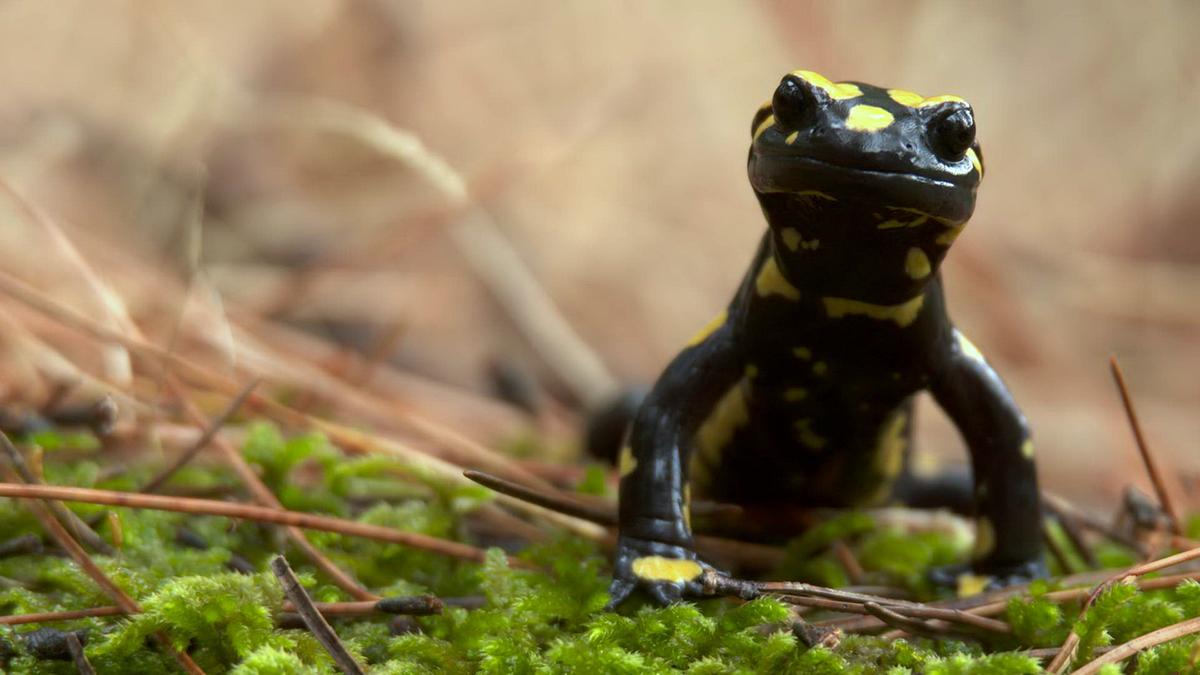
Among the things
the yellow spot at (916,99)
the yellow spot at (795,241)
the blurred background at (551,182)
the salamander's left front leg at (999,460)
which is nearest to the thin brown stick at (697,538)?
the salamander's left front leg at (999,460)

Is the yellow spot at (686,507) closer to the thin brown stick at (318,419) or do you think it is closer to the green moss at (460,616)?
the green moss at (460,616)

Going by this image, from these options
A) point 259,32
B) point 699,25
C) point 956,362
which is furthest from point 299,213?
point 956,362

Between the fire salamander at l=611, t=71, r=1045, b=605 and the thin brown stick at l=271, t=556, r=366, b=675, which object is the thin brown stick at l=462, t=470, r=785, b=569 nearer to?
the fire salamander at l=611, t=71, r=1045, b=605

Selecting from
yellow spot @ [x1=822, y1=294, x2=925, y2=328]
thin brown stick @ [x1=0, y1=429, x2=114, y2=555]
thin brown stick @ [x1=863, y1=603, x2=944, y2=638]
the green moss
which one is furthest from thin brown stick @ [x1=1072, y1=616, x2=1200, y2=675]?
thin brown stick @ [x1=0, y1=429, x2=114, y2=555]

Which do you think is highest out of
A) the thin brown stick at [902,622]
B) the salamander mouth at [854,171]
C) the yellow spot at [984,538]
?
the salamander mouth at [854,171]

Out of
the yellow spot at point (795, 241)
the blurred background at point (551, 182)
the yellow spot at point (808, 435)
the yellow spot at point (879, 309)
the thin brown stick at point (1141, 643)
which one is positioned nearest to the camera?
the thin brown stick at point (1141, 643)

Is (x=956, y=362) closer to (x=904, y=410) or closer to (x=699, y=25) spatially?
(x=904, y=410)

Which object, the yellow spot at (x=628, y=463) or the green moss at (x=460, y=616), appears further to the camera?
the yellow spot at (x=628, y=463)

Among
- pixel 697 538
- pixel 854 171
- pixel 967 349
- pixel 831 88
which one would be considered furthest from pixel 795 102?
pixel 697 538
